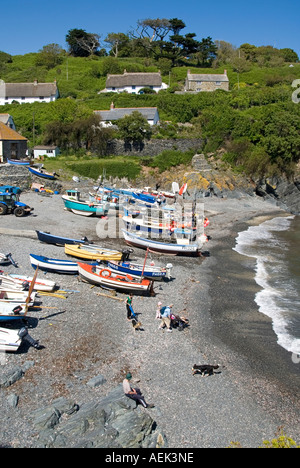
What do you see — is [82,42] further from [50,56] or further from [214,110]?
[214,110]

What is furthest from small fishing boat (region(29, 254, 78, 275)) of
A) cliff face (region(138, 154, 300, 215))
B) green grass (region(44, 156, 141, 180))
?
cliff face (region(138, 154, 300, 215))

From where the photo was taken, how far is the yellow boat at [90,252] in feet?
77.1

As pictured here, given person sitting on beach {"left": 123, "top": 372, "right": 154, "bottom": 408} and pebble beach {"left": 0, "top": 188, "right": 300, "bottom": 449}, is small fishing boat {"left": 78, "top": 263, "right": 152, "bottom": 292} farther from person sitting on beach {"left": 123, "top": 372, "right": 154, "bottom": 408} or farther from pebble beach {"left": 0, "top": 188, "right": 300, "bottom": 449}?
person sitting on beach {"left": 123, "top": 372, "right": 154, "bottom": 408}

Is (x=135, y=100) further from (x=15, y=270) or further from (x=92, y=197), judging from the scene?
(x=15, y=270)

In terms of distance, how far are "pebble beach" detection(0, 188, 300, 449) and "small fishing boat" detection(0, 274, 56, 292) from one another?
658 mm

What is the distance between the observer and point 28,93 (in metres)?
69.9

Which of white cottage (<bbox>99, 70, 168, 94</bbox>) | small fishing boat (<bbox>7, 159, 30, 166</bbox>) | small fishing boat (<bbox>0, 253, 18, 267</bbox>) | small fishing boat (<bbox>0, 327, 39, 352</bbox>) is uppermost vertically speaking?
white cottage (<bbox>99, 70, 168, 94</bbox>)

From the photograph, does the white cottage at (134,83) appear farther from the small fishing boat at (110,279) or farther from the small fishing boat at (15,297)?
the small fishing boat at (15,297)

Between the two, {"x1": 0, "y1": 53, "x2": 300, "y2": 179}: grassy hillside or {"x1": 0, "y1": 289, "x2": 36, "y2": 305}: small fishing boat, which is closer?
{"x1": 0, "y1": 289, "x2": 36, "y2": 305}: small fishing boat

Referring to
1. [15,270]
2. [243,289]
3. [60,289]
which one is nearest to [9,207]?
[15,270]

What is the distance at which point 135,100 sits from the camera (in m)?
66.4

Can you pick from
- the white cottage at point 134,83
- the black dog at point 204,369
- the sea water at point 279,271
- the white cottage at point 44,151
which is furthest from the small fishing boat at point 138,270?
the white cottage at point 134,83

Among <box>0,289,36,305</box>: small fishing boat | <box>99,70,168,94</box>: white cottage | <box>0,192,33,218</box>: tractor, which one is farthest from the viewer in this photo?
A: <box>99,70,168,94</box>: white cottage

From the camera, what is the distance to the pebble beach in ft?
38.0
